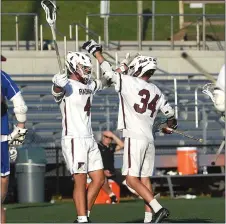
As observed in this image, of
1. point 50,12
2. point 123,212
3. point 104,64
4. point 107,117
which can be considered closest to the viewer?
point 104,64

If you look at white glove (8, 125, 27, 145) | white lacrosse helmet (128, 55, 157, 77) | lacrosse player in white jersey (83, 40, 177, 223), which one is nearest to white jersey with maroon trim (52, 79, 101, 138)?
lacrosse player in white jersey (83, 40, 177, 223)

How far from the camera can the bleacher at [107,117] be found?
79.9ft

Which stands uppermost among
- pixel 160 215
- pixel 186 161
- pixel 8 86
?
pixel 8 86

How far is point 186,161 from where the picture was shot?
2303 centimetres

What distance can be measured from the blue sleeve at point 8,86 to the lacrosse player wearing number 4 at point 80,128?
2054 mm

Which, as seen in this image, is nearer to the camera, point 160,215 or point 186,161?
point 160,215

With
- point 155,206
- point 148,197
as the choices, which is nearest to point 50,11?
point 148,197

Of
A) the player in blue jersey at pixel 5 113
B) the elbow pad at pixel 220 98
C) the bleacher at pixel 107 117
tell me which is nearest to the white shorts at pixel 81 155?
the player in blue jersey at pixel 5 113

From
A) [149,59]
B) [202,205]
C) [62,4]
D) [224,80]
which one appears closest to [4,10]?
[62,4]

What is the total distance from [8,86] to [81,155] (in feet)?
7.96

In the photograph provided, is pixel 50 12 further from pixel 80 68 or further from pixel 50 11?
pixel 80 68

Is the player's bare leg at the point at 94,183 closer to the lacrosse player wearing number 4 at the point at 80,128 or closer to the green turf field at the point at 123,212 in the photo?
the lacrosse player wearing number 4 at the point at 80,128

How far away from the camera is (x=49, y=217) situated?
17281mm

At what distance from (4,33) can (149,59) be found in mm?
16068
